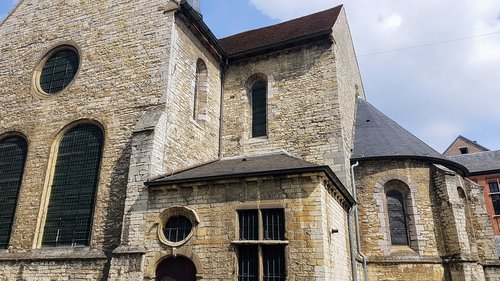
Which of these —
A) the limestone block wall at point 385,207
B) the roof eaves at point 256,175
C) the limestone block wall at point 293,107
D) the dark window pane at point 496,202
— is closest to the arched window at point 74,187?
the roof eaves at point 256,175

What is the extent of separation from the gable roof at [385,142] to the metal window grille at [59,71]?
31.4 ft

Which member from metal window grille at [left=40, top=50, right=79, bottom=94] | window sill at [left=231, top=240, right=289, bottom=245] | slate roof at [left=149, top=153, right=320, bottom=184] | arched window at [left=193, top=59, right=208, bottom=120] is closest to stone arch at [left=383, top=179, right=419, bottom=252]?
slate roof at [left=149, top=153, right=320, bottom=184]

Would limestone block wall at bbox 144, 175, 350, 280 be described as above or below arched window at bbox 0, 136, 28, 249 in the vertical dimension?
below

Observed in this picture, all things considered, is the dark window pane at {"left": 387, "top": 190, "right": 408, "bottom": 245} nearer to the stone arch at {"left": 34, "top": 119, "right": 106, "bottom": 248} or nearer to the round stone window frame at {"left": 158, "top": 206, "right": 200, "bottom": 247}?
the round stone window frame at {"left": 158, "top": 206, "right": 200, "bottom": 247}

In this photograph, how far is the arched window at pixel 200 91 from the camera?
497 inches

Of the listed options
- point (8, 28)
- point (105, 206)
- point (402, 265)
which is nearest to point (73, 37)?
point (8, 28)

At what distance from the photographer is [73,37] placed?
41.9ft

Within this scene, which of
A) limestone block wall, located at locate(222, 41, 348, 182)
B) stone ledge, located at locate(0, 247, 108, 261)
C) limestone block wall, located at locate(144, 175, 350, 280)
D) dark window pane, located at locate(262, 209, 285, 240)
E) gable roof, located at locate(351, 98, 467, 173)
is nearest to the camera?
limestone block wall, located at locate(144, 175, 350, 280)

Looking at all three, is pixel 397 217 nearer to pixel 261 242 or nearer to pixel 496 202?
pixel 261 242

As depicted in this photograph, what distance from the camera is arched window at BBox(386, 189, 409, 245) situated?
458 inches

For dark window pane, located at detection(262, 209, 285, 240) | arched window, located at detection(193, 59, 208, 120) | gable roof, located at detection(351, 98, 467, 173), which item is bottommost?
dark window pane, located at detection(262, 209, 285, 240)

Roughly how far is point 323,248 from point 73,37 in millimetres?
10538

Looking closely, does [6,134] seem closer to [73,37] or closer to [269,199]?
[73,37]

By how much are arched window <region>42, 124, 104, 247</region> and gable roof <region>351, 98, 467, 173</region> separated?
7904 millimetres
